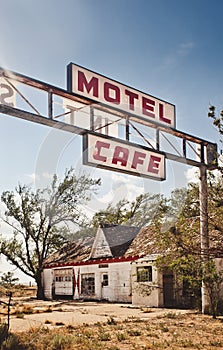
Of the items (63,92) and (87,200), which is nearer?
(63,92)

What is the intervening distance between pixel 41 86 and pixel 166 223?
7.54 meters

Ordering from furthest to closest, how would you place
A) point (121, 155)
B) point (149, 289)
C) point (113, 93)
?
point (149, 289) → point (113, 93) → point (121, 155)

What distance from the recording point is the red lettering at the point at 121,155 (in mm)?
13614

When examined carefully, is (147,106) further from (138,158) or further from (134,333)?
(134,333)

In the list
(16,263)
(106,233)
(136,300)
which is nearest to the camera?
(136,300)

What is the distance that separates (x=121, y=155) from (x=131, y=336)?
522cm

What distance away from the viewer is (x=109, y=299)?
1043 inches

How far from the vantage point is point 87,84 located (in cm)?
1334

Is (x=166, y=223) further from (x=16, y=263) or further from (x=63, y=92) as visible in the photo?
(x=16, y=263)

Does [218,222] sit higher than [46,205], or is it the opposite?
[46,205]

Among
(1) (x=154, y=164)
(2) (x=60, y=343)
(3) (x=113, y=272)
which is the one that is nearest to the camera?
(2) (x=60, y=343)

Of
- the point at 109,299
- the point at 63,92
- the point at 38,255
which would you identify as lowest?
the point at 109,299

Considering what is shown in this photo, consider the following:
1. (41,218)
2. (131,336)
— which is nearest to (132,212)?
(41,218)

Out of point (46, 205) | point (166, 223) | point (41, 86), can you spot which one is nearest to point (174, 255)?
point (166, 223)
